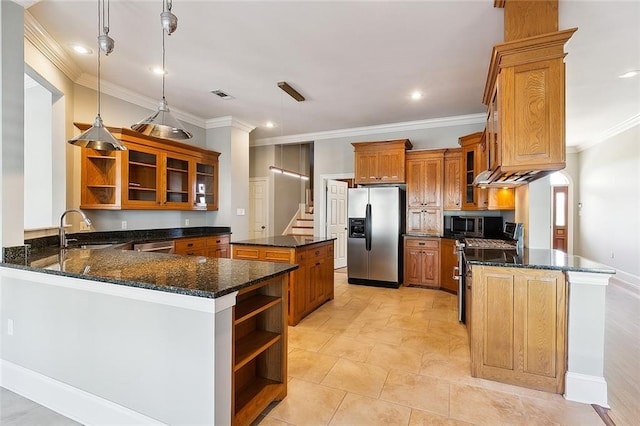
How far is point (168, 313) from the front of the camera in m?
1.58

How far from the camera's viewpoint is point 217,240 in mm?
5262

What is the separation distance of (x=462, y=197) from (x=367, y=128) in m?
2.14

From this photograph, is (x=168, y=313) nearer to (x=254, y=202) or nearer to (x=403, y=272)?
(x=403, y=272)

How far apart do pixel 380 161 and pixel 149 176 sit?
3.66 metres

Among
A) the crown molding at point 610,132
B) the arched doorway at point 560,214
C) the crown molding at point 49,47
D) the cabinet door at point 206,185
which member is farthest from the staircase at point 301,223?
the crown molding at point 610,132

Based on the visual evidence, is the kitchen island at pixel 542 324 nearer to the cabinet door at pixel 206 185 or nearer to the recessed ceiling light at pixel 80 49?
the recessed ceiling light at pixel 80 49

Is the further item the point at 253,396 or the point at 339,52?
the point at 339,52

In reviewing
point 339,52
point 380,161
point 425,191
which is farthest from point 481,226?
point 339,52

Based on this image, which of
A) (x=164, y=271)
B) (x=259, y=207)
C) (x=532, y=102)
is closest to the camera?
(x=164, y=271)

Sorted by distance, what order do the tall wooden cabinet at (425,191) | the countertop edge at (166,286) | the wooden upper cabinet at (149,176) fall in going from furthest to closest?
1. the tall wooden cabinet at (425,191)
2. the wooden upper cabinet at (149,176)
3. the countertop edge at (166,286)

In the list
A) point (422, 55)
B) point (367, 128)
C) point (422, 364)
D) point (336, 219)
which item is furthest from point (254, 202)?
point (422, 364)

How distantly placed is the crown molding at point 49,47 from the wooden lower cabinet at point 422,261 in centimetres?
502

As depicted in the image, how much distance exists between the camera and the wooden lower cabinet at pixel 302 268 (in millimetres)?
3439

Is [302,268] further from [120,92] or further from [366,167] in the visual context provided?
[120,92]
